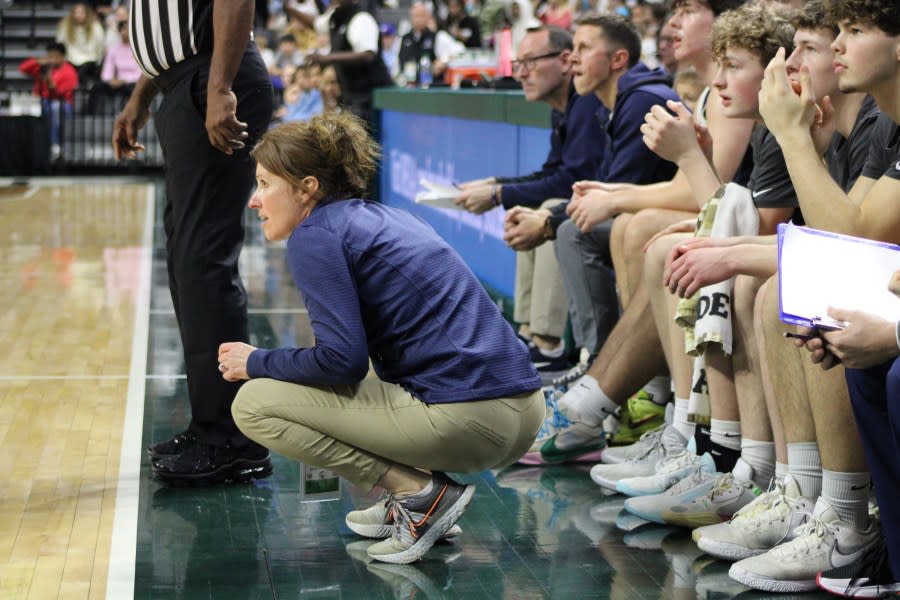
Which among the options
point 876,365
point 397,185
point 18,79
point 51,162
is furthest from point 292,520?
point 18,79

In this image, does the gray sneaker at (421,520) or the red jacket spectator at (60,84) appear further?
the red jacket spectator at (60,84)

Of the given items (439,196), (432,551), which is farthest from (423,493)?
(439,196)

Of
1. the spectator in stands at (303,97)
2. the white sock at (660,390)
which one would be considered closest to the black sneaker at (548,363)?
the white sock at (660,390)

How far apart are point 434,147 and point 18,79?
11345 millimetres

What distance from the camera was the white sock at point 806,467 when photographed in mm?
2889

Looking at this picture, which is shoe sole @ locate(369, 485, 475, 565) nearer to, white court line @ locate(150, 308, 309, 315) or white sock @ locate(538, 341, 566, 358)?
white sock @ locate(538, 341, 566, 358)

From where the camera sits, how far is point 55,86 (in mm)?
15984

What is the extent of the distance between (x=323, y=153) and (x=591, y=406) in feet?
4.28

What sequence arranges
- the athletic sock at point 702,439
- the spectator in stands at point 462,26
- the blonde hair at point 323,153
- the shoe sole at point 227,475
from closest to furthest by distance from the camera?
the blonde hair at point 323,153
the athletic sock at point 702,439
the shoe sole at point 227,475
the spectator in stands at point 462,26

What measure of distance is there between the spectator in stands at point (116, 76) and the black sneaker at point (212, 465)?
12910 millimetres

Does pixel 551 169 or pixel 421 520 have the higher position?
pixel 551 169

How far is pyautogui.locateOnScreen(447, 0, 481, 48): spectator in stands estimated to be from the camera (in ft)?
46.8

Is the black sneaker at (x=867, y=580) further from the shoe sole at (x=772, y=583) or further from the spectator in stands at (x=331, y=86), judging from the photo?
the spectator in stands at (x=331, y=86)

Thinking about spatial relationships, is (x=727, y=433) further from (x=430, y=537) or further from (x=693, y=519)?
(x=430, y=537)
